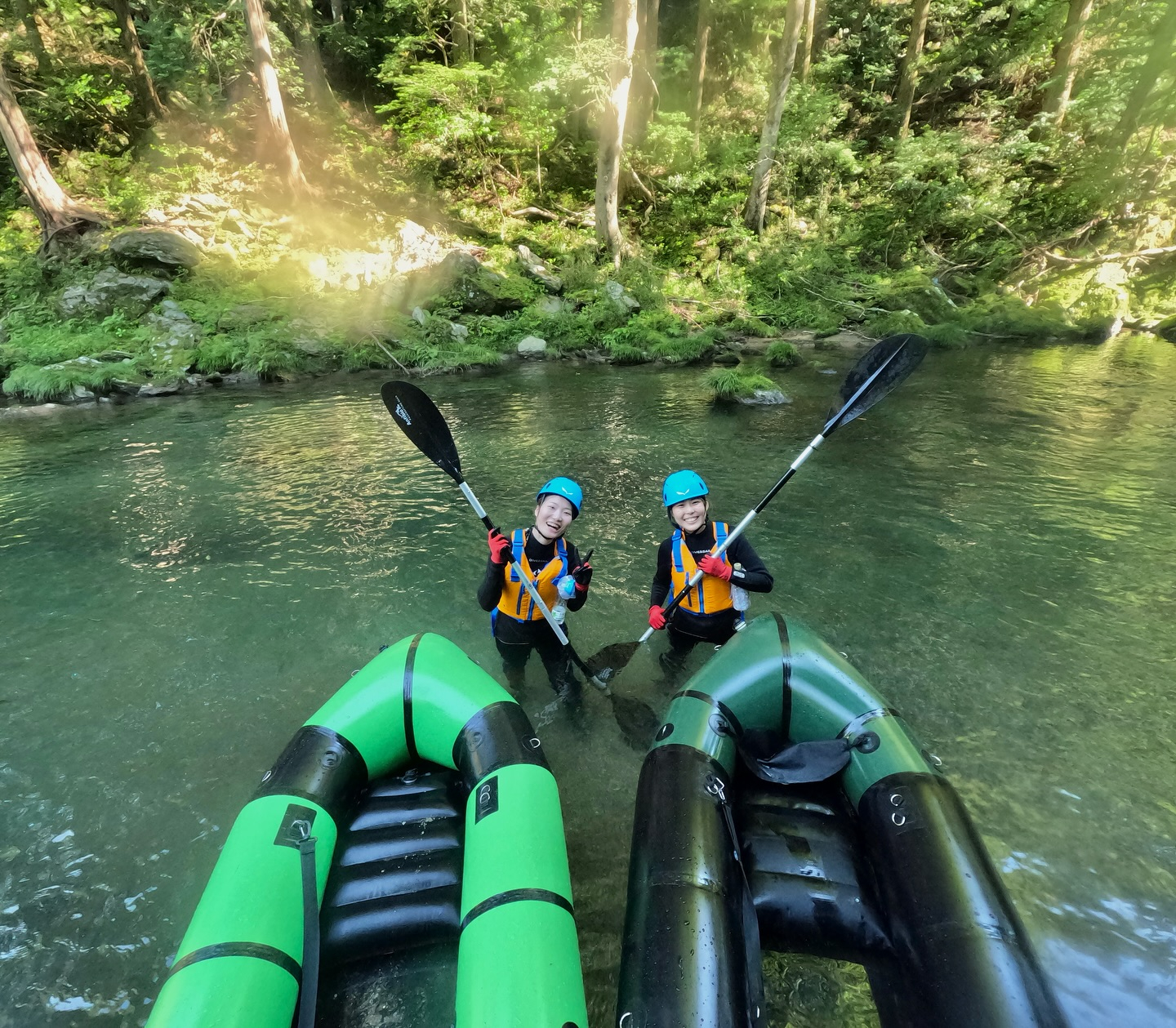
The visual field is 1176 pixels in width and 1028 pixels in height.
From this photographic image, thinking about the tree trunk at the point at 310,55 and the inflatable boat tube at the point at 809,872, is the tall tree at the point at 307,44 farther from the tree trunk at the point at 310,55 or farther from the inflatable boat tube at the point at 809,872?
the inflatable boat tube at the point at 809,872

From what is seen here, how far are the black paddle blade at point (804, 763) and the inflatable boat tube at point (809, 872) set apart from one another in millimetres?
50

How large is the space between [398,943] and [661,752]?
117cm

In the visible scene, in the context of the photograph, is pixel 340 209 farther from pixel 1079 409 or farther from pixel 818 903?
pixel 818 903

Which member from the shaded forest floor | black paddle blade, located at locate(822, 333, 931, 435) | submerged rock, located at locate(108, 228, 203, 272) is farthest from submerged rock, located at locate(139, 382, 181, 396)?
black paddle blade, located at locate(822, 333, 931, 435)

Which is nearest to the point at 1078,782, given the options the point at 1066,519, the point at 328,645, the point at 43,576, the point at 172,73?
the point at 1066,519

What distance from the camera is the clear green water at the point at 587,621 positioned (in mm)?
2535

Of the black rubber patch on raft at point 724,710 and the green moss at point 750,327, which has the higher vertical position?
the black rubber patch on raft at point 724,710

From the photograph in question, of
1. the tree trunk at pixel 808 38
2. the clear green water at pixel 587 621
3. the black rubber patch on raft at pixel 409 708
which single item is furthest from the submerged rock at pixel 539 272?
the black rubber patch on raft at pixel 409 708

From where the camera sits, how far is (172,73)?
54.3 ft

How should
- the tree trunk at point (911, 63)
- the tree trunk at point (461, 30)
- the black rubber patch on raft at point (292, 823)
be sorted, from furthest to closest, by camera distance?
the tree trunk at point (911, 63) → the tree trunk at point (461, 30) → the black rubber patch on raft at point (292, 823)

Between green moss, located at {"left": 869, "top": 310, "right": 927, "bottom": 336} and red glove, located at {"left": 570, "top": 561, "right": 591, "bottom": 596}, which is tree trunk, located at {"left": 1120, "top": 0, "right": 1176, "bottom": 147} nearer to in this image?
green moss, located at {"left": 869, "top": 310, "right": 927, "bottom": 336}

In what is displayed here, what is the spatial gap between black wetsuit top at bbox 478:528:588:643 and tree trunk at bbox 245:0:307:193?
17.1 m

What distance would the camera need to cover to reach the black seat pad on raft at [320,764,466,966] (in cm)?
210

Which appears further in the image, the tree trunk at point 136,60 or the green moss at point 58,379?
the tree trunk at point 136,60
